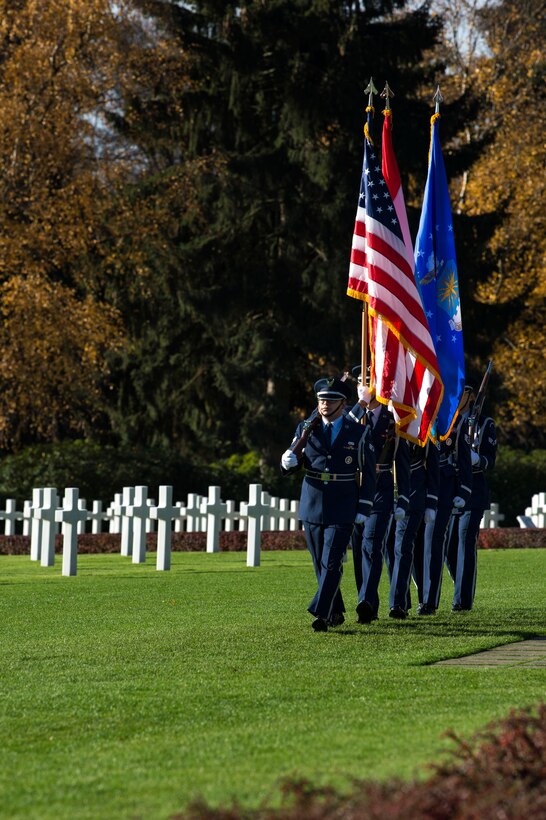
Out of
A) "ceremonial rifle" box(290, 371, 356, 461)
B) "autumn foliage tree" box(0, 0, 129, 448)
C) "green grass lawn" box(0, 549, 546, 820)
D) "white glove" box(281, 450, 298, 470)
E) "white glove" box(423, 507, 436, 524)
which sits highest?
"autumn foliage tree" box(0, 0, 129, 448)

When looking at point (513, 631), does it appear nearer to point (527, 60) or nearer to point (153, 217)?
point (153, 217)

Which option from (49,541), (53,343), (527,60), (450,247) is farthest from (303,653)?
(527,60)

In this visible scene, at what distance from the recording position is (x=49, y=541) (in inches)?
750

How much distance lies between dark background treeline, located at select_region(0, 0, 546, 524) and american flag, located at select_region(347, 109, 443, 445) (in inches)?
607

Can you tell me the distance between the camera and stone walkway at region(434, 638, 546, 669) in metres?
9.13

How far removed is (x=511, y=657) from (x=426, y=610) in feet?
10.3

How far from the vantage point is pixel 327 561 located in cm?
1102

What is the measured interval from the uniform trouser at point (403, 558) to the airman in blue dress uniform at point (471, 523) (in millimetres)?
702

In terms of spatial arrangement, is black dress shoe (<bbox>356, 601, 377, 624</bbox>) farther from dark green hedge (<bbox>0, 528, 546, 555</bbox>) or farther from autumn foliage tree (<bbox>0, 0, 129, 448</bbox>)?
autumn foliage tree (<bbox>0, 0, 129, 448</bbox>)

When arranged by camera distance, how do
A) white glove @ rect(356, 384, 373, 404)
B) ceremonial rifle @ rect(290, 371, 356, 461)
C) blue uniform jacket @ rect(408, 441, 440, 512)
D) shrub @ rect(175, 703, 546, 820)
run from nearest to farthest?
1. shrub @ rect(175, 703, 546, 820)
2. ceremonial rifle @ rect(290, 371, 356, 461)
3. white glove @ rect(356, 384, 373, 404)
4. blue uniform jacket @ rect(408, 441, 440, 512)

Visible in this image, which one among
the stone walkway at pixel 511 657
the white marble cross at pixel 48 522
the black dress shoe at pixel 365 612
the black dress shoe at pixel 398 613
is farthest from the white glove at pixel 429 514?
the white marble cross at pixel 48 522

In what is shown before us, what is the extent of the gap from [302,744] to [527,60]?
37.9 m

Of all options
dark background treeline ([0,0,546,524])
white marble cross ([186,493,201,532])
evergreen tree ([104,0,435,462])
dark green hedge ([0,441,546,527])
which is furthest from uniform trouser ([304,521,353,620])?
evergreen tree ([104,0,435,462])

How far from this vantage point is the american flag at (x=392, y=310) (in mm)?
13328
